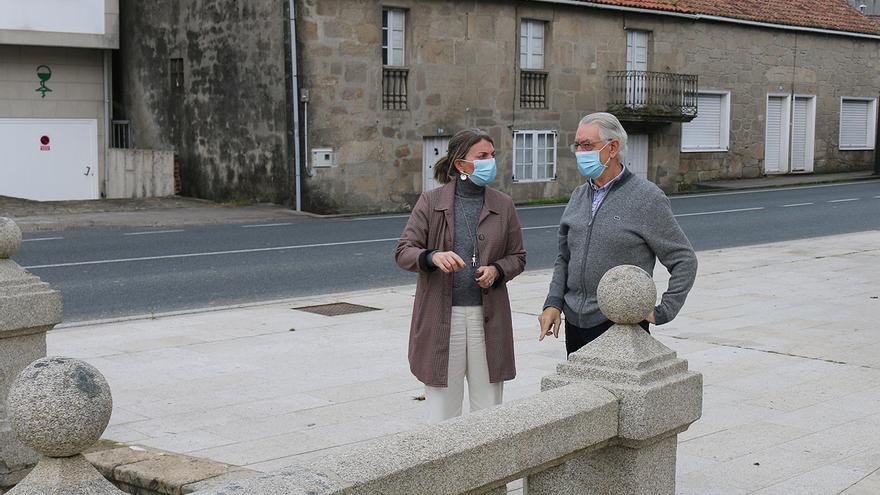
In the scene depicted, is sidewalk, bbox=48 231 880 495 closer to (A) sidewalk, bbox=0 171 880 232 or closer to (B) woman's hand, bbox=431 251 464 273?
(B) woman's hand, bbox=431 251 464 273

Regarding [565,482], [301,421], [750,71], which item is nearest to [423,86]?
[750,71]

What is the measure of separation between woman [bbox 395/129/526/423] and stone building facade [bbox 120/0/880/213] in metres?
18.4

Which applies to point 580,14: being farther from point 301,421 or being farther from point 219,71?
point 301,421

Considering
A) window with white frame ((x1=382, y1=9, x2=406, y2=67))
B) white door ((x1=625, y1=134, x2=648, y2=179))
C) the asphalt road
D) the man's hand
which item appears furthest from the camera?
white door ((x1=625, y1=134, x2=648, y2=179))

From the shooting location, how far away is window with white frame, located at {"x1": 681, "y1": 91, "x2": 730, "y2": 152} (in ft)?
105

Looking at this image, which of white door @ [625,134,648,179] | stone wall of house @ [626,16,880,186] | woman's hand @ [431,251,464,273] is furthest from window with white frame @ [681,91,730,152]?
woman's hand @ [431,251,464,273]

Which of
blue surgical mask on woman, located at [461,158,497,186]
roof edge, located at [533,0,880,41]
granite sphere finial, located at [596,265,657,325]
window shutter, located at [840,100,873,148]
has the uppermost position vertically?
roof edge, located at [533,0,880,41]

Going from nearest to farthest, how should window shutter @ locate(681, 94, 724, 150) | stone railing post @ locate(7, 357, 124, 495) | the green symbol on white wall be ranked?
stone railing post @ locate(7, 357, 124, 495) → the green symbol on white wall → window shutter @ locate(681, 94, 724, 150)

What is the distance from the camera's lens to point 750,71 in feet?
110

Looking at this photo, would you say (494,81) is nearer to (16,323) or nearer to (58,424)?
(16,323)

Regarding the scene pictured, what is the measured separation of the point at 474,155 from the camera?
17.8 feet

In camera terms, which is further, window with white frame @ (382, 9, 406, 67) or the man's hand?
window with white frame @ (382, 9, 406, 67)

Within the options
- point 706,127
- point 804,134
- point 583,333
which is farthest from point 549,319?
point 804,134

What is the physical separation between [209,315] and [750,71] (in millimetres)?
25750
